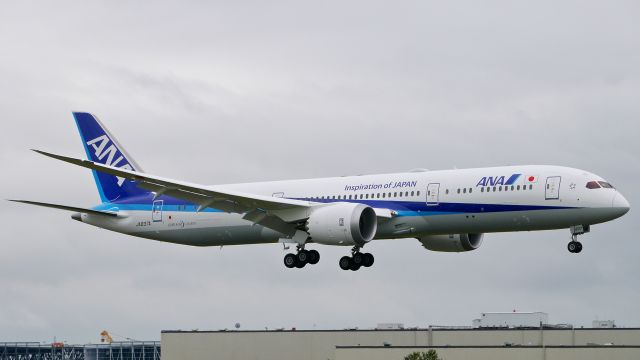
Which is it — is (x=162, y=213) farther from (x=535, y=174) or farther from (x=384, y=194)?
(x=535, y=174)

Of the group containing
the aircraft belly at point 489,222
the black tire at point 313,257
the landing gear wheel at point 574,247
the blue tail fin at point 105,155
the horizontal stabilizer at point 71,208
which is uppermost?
the blue tail fin at point 105,155

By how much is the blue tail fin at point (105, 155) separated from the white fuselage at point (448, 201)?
5.23 metres

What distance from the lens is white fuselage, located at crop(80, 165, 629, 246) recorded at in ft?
194

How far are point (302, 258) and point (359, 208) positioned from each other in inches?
251

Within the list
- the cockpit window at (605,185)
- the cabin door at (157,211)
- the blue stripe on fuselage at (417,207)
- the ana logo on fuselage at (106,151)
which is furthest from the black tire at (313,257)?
the cockpit window at (605,185)

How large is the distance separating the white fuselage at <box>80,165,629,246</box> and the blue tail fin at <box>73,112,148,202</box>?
523cm

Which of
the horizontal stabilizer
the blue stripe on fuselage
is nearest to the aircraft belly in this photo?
the blue stripe on fuselage

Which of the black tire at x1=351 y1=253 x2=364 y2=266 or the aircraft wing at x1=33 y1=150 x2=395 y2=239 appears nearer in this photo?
the aircraft wing at x1=33 y1=150 x2=395 y2=239

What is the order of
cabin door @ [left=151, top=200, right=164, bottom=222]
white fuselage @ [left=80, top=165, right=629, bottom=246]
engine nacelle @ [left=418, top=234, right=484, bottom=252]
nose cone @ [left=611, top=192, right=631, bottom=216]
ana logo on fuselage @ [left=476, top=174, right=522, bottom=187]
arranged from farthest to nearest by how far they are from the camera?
cabin door @ [left=151, top=200, right=164, bottom=222], engine nacelle @ [left=418, top=234, right=484, bottom=252], ana logo on fuselage @ [left=476, top=174, right=522, bottom=187], white fuselage @ [left=80, top=165, right=629, bottom=246], nose cone @ [left=611, top=192, right=631, bottom=216]

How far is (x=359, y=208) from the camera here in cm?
6281

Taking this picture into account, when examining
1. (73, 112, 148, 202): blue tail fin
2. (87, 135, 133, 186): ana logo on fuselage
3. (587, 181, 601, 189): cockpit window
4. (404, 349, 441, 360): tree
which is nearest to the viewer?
(587, 181, 601, 189): cockpit window

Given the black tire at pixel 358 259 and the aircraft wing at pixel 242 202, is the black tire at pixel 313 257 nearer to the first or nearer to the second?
the aircraft wing at pixel 242 202

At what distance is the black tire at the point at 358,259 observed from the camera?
67312mm

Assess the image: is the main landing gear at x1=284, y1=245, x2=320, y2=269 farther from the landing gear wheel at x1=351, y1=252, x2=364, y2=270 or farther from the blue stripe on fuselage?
the blue stripe on fuselage
